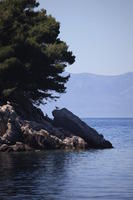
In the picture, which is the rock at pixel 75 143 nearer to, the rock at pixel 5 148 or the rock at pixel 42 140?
the rock at pixel 42 140

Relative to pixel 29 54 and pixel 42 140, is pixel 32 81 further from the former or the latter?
pixel 42 140

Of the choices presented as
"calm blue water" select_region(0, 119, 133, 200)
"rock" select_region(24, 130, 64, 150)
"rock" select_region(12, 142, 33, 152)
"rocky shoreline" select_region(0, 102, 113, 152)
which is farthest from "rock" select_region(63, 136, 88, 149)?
"calm blue water" select_region(0, 119, 133, 200)

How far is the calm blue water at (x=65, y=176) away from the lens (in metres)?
34.9

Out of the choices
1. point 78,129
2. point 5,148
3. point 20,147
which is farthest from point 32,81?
point 5,148

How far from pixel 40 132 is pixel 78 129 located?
8.23 meters

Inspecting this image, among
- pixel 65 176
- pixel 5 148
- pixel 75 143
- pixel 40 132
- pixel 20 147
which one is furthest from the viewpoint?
pixel 75 143

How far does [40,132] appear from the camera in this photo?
225 feet

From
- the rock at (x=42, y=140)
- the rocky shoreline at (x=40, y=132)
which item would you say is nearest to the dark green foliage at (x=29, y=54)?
the rocky shoreline at (x=40, y=132)

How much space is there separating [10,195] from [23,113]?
41.9m

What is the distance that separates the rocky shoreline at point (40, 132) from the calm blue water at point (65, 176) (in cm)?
422

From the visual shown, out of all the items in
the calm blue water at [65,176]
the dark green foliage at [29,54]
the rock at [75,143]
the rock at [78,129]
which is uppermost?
the dark green foliage at [29,54]

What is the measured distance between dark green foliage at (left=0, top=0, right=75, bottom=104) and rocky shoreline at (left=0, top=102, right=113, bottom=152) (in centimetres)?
286

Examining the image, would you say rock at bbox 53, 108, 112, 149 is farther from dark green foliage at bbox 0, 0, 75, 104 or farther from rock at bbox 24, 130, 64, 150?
rock at bbox 24, 130, 64, 150

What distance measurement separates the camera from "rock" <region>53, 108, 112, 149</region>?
75.2m
